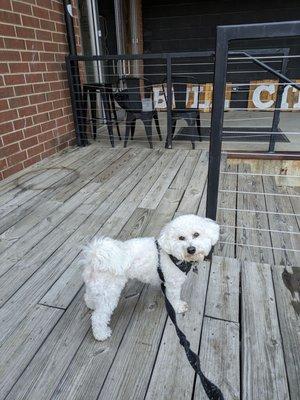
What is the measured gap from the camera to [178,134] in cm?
441

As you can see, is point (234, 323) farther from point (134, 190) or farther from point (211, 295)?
point (134, 190)

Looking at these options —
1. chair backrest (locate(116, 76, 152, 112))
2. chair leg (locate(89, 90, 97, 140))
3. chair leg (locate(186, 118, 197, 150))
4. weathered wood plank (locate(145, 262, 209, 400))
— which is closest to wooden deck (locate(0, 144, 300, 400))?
weathered wood plank (locate(145, 262, 209, 400))

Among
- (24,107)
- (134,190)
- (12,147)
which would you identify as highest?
(24,107)

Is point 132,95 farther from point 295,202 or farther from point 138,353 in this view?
point 138,353

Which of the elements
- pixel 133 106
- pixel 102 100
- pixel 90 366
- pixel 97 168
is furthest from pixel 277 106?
pixel 90 366

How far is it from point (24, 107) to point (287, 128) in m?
3.76

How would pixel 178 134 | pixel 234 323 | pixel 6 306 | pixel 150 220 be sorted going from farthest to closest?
pixel 178 134
pixel 150 220
pixel 6 306
pixel 234 323

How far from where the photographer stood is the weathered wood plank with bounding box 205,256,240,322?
137 cm

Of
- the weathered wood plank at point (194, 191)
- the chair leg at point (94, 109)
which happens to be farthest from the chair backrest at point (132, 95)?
the weathered wood plank at point (194, 191)

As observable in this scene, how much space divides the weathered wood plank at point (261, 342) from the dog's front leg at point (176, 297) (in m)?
0.26

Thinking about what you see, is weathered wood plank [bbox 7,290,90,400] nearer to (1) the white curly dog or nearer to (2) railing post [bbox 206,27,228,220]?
(1) the white curly dog

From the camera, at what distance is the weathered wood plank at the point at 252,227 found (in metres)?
1.92

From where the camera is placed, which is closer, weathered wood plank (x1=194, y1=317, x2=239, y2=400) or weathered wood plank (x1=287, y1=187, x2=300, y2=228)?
weathered wood plank (x1=194, y1=317, x2=239, y2=400)

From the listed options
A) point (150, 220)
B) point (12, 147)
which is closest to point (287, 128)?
point (150, 220)
